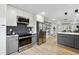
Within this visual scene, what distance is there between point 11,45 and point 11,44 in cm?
4

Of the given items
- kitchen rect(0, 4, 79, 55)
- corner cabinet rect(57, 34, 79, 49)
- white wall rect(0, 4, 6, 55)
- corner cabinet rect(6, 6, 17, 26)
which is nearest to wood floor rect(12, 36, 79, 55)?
kitchen rect(0, 4, 79, 55)

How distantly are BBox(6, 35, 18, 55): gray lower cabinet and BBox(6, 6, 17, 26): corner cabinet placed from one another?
65cm

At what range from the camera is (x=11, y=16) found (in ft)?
15.4

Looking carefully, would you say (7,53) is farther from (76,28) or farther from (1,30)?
(76,28)

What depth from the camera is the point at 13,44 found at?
4.49 metres

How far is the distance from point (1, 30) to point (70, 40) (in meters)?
3.68

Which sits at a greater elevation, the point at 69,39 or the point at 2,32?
the point at 2,32

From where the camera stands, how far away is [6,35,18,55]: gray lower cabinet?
4.14 meters

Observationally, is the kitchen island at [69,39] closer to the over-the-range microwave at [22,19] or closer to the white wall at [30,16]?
the white wall at [30,16]

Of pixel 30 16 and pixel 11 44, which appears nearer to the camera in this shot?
pixel 11 44

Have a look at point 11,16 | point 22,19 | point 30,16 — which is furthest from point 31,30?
point 11,16

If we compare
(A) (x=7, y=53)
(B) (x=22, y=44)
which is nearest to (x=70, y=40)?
(B) (x=22, y=44)

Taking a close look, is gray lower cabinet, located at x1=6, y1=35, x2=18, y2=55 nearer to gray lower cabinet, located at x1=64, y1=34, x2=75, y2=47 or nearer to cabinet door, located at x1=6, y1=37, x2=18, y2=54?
cabinet door, located at x1=6, y1=37, x2=18, y2=54

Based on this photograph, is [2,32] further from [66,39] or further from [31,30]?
[66,39]
